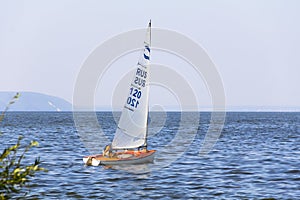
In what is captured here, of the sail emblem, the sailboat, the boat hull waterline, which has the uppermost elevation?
the sail emblem

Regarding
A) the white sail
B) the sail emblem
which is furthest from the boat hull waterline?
the sail emblem

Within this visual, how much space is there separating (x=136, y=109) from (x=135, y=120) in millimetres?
871

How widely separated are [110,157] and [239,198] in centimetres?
1330

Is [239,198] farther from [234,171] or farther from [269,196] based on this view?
[234,171]

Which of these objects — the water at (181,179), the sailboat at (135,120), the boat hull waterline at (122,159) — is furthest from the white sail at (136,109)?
the water at (181,179)

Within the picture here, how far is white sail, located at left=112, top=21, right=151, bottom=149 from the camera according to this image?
3641cm

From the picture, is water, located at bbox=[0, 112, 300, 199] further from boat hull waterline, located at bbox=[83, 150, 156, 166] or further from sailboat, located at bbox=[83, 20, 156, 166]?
sailboat, located at bbox=[83, 20, 156, 166]

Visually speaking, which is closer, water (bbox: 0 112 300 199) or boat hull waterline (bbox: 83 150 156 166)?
water (bbox: 0 112 300 199)

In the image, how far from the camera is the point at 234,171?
1348 inches

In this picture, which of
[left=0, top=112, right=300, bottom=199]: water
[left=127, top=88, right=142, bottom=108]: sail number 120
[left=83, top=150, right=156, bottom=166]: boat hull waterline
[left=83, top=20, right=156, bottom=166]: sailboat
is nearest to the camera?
[left=0, top=112, right=300, bottom=199]: water

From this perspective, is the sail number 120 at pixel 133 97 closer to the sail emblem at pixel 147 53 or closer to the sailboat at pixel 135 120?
the sailboat at pixel 135 120

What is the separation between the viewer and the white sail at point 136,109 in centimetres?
3641

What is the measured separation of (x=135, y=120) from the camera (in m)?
36.8

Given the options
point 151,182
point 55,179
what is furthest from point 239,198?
point 55,179
